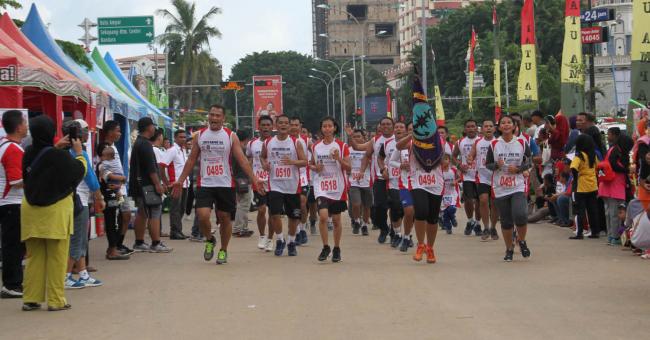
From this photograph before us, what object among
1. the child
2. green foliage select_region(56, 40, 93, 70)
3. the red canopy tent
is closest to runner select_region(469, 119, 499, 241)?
the child

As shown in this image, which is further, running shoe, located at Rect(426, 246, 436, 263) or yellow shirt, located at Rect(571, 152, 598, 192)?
yellow shirt, located at Rect(571, 152, 598, 192)

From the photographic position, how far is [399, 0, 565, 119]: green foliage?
221ft

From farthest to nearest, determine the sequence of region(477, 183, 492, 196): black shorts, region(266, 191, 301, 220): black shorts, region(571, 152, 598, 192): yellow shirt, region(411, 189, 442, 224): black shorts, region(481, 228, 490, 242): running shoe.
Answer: region(481, 228, 490, 242): running shoe, region(571, 152, 598, 192): yellow shirt, region(477, 183, 492, 196): black shorts, region(266, 191, 301, 220): black shorts, region(411, 189, 442, 224): black shorts

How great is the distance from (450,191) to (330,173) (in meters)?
5.47

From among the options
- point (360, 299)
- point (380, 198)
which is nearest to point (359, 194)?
point (380, 198)

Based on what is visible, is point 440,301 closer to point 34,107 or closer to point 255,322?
point 255,322

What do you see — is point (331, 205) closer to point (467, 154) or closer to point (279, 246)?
point (279, 246)

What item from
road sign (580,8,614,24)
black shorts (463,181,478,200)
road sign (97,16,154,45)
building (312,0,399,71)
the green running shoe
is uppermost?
building (312,0,399,71)

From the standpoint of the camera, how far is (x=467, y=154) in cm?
1812

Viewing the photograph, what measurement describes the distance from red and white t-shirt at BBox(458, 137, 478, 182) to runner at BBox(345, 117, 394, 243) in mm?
1427

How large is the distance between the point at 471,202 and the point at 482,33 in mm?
71066

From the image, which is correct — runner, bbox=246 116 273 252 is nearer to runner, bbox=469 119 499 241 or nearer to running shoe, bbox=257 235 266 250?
running shoe, bbox=257 235 266 250

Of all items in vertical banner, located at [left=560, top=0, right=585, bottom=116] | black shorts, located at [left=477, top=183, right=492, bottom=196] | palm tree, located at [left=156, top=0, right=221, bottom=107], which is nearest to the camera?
black shorts, located at [left=477, top=183, right=492, bottom=196]

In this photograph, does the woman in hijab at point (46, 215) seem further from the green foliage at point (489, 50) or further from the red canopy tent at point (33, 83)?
the green foliage at point (489, 50)
